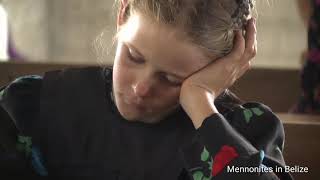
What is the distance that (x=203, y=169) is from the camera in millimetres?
799

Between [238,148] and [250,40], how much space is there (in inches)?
7.4

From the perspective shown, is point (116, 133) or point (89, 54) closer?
point (116, 133)

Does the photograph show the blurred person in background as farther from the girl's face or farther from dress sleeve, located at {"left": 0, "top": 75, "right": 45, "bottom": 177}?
dress sleeve, located at {"left": 0, "top": 75, "right": 45, "bottom": 177}

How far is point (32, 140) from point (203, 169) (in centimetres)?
30

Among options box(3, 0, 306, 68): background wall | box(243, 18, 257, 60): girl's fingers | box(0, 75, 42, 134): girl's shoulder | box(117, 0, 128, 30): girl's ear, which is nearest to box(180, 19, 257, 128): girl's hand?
box(243, 18, 257, 60): girl's fingers

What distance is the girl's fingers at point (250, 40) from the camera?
0.84 metres

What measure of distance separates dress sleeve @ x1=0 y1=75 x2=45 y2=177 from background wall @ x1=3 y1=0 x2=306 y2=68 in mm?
1680

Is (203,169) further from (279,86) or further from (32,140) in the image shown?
(279,86)

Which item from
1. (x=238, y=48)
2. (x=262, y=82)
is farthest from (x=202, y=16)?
(x=262, y=82)

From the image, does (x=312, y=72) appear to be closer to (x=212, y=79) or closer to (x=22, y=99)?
(x=212, y=79)

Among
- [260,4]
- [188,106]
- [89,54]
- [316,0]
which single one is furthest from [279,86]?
[89,54]

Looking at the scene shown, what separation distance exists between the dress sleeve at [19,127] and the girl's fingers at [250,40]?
1.16 ft

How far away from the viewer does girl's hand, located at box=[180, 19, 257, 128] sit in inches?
32.3

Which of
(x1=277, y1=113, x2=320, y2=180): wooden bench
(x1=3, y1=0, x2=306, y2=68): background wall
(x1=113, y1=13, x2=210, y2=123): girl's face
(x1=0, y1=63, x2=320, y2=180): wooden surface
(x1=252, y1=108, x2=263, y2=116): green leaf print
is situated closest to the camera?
(x1=113, y1=13, x2=210, y2=123): girl's face
